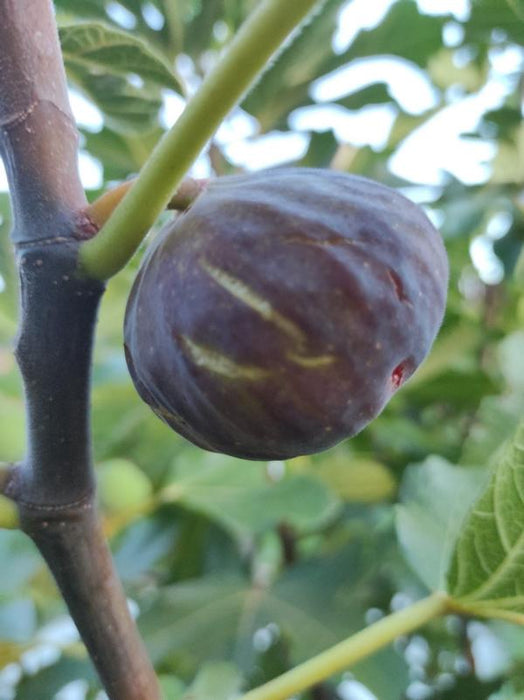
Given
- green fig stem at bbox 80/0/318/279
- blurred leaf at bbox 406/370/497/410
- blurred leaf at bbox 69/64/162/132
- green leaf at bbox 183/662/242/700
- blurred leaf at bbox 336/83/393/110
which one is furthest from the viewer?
blurred leaf at bbox 406/370/497/410

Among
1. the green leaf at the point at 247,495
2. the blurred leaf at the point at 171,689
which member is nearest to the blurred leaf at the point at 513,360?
the green leaf at the point at 247,495

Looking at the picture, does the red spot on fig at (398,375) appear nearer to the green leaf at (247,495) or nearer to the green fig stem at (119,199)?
the green fig stem at (119,199)

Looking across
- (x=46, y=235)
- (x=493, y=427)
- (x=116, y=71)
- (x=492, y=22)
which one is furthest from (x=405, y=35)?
(x=46, y=235)

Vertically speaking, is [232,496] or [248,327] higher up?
[248,327]

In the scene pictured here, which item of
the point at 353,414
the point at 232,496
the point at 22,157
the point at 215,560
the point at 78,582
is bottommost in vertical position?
the point at 215,560

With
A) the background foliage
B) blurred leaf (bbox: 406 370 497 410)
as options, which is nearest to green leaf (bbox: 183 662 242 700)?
the background foliage

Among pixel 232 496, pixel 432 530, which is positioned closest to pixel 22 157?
pixel 432 530

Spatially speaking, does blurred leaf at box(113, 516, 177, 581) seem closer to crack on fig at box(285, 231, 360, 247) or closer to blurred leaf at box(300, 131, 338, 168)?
blurred leaf at box(300, 131, 338, 168)

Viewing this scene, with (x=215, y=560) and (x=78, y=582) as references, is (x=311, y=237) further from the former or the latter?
(x=215, y=560)
